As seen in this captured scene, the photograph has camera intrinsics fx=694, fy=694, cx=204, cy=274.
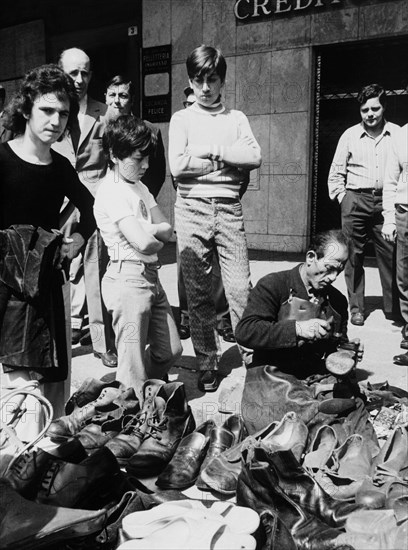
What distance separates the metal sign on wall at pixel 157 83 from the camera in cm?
1004

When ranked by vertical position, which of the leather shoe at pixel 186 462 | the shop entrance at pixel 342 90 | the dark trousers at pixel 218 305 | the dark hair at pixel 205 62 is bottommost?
the leather shoe at pixel 186 462

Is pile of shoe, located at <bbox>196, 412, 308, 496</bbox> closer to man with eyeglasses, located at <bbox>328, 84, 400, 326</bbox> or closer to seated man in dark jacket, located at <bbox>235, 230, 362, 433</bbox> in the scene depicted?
seated man in dark jacket, located at <bbox>235, 230, 362, 433</bbox>

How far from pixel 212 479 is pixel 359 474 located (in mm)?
605

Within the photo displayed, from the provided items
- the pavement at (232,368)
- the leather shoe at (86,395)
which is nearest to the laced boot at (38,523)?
the leather shoe at (86,395)

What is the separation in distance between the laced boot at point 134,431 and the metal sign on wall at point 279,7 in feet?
21.1

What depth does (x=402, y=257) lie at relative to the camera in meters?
5.45

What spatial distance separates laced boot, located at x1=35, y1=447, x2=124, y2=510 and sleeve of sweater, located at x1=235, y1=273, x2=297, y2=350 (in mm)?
1154

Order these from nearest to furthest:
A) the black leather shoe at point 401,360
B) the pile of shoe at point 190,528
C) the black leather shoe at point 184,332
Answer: the pile of shoe at point 190,528 < the black leather shoe at point 401,360 < the black leather shoe at point 184,332

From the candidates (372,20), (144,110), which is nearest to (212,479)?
(372,20)

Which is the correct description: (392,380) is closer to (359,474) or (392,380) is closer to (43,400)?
(359,474)

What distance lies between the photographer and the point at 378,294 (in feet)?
21.9

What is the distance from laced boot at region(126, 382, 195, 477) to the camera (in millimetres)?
3025

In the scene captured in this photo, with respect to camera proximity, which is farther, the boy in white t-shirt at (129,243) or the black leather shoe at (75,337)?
the black leather shoe at (75,337)

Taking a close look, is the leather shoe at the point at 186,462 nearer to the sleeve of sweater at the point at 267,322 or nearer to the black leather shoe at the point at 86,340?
the sleeve of sweater at the point at 267,322
